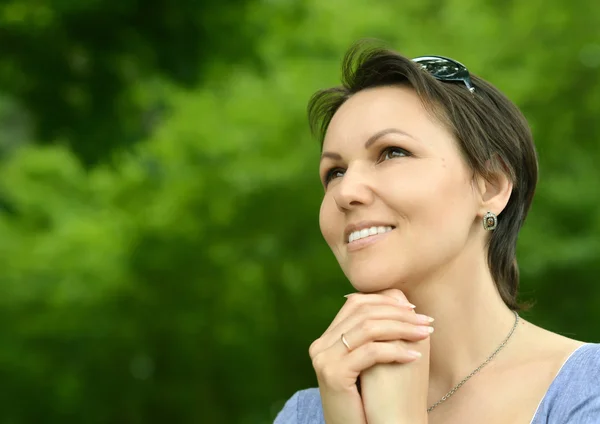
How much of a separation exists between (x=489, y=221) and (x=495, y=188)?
0.10 m

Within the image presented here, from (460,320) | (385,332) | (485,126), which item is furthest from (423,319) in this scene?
(485,126)

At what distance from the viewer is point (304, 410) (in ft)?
7.99

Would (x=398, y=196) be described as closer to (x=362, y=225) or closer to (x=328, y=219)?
(x=362, y=225)

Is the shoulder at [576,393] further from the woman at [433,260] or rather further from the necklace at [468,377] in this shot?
the necklace at [468,377]

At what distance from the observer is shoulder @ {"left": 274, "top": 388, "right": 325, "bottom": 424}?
239cm

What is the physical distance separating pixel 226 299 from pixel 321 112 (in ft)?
15.1

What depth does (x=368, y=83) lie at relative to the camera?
7.48 feet

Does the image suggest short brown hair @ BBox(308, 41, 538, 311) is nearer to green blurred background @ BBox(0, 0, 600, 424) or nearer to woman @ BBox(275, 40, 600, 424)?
woman @ BBox(275, 40, 600, 424)

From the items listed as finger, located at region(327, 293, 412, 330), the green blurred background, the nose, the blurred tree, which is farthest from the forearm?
the green blurred background

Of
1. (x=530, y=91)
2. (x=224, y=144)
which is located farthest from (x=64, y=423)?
(x=530, y=91)

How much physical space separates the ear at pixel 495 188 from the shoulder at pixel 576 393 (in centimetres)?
45

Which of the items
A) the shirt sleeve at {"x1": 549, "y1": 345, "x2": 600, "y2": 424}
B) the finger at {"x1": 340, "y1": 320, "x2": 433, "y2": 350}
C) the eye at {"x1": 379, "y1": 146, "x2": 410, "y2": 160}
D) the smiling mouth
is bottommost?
the shirt sleeve at {"x1": 549, "y1": 345, "x2": 600, "y2": 424}

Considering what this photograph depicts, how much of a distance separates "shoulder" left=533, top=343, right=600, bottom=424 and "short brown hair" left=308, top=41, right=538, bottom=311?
0.38m

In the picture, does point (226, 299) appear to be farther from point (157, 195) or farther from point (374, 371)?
point (374, 371)
